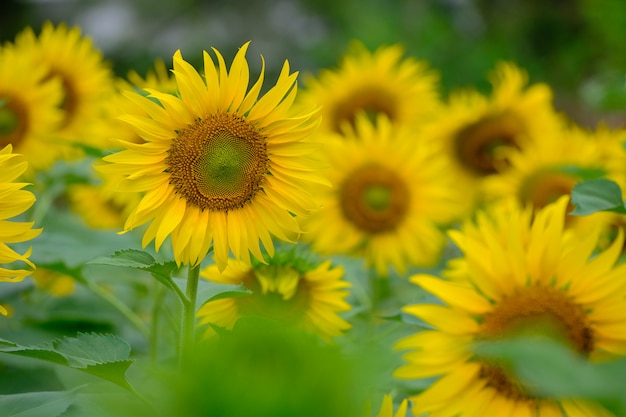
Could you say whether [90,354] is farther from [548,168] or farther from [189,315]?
[548,168]

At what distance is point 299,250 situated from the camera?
42.1 inches

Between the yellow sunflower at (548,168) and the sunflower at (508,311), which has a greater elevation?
the yellow sunflower at (548,168)

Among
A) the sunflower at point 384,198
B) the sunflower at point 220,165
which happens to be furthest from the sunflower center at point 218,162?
the sunflower at point 384,198

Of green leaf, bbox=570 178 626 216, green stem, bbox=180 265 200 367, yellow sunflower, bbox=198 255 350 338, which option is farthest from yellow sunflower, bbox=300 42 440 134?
green stem, bbox=180 265 200 367

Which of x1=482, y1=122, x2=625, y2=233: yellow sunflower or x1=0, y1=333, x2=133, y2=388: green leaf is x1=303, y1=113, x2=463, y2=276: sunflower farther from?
x1=0, y1=333, x2=133, y2=388: green leaf

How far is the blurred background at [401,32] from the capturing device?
14.2 ft

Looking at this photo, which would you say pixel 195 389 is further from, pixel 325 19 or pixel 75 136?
pixel 325 19

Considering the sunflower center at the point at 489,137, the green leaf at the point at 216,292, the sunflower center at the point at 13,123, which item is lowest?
the green leaf at the point at 216,292

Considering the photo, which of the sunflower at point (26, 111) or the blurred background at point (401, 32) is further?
the blurred background at point (401, 32)

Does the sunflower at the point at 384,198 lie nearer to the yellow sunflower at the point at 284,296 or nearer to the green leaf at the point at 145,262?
the yellow sunflower at the point at 284,296

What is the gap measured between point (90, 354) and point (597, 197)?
535 millimetres

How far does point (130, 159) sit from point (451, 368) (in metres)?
0.38

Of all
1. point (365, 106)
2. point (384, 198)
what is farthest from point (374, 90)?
point (384, 198)

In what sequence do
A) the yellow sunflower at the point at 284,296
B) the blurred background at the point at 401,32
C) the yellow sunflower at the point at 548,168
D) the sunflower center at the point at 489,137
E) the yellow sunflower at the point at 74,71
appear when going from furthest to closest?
the blurred background at the point at 401,32 < the sunflower center at the point at 489,137 < the yellow sunflower at the point at 74,71 < the yellow sunflower at the point at 548,168 < the yellow sunflower at the point at 284,296
